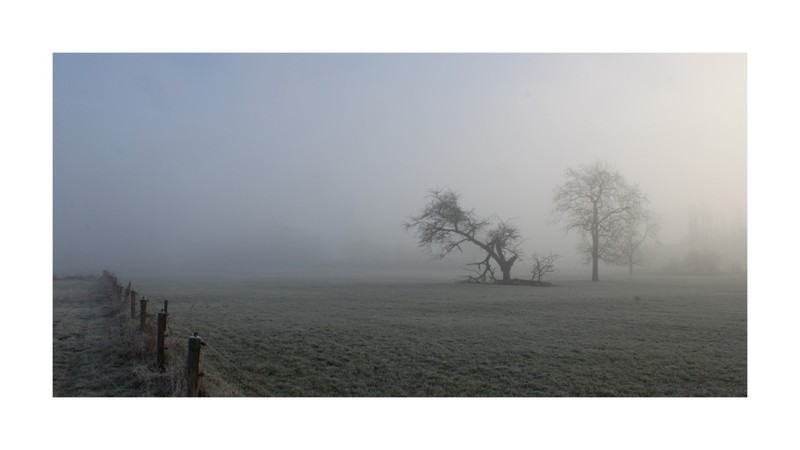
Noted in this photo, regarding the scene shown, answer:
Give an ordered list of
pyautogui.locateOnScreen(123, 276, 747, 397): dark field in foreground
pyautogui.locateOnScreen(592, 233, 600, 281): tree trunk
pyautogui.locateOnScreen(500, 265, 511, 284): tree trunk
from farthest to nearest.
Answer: pyautogui.locateOnScreen(592, 233, 600, 281): tree trunk, pyautogui.locateOnScreen(500, 265, 511, 284): tree trunk, pyautogui.locateOnScreen(123, 276, 747, 397): dark field in foreground

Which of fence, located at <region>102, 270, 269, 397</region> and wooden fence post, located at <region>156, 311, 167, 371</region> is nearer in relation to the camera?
fence, located at <region>102, 270, 269, 397</region>

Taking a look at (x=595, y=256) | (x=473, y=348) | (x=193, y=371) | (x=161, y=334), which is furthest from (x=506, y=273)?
(x=193, y=371)

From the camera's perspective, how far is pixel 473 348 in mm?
11984

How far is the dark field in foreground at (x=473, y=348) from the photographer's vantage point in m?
9.38

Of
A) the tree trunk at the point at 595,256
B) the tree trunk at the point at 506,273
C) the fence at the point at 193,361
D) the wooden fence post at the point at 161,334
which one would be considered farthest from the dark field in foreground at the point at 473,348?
the tree trunk at the point at 595,256

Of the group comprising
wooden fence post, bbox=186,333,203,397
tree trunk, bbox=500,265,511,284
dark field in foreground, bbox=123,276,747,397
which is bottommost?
tree trunk, bbox=500,265,511,284

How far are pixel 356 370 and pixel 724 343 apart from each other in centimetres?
915

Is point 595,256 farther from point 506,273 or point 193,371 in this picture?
point 193,371

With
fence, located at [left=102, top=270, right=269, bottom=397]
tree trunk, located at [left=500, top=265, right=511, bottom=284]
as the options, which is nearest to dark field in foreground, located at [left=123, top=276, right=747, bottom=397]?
fence, located at [left=102, top=270, right=269, bottom=397]

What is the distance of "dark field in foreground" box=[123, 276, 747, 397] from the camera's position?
30.8ft

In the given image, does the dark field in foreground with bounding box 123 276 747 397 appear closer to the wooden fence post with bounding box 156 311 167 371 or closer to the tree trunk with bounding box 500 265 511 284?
the wooden fence post with bounding box 156 311 167 371

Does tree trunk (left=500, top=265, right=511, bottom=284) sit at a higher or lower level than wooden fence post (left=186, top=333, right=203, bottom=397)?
lower

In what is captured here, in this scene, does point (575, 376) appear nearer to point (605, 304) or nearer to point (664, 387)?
point (664, 387)

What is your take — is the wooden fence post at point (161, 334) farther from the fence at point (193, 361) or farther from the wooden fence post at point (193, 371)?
the wooden fence post at point (193, 371)
